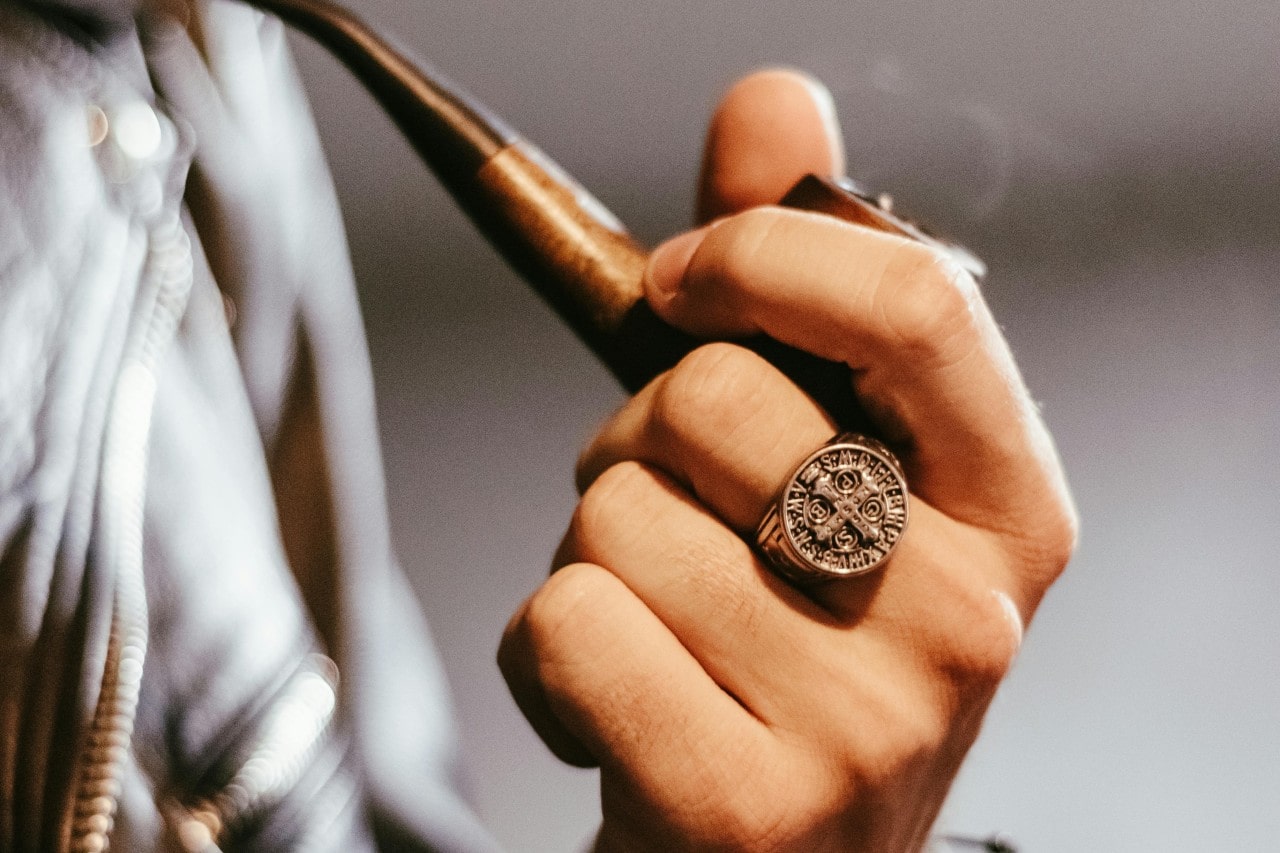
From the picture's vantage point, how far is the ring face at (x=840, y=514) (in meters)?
0.39

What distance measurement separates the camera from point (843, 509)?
1.27ft

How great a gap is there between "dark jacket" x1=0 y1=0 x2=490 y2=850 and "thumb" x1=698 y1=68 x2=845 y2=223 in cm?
41

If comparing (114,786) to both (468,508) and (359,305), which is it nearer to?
(468,508)

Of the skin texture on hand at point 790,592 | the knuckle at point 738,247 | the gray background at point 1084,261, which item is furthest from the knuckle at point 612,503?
the gray background at point 1084,261

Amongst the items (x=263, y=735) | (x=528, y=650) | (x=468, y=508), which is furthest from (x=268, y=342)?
(x=468, y=508)

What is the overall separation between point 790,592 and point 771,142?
43 cm

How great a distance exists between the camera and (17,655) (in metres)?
0.45

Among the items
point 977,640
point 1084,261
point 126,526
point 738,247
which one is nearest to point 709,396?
point 738,247

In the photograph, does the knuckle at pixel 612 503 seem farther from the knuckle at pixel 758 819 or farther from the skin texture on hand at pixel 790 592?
the knuckle at pixel 758 819

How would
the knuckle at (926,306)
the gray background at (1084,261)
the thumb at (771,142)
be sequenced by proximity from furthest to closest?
the gray background at (1084,261)
the thumb at (771,142)
the knuckle at (926,306)

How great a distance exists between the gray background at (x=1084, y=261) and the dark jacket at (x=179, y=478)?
15.1 inches

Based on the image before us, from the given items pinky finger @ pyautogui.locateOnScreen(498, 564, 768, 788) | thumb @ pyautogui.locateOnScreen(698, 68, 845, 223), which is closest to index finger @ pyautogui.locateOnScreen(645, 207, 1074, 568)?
pinky finger @ pyautogui.locateOnScreen(498, 564, 768, 788)

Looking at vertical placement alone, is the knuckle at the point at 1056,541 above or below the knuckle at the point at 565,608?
above

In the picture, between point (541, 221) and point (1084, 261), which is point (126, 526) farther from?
point (1084, 261)
